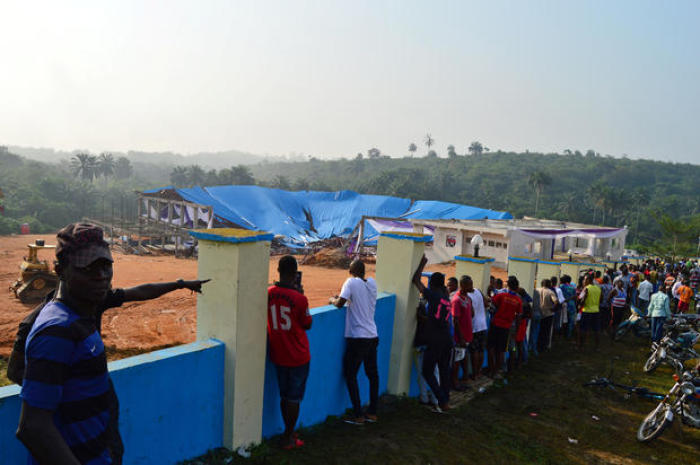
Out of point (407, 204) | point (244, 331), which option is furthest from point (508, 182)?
point (244, 331)

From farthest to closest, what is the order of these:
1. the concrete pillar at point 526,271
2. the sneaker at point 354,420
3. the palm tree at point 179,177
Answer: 1. the palm tree at point 179,177
2. the concrete pillar at point 526,271
3. the sneaker at point 354,420

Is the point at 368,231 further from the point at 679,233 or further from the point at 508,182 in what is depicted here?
the point at 508,182

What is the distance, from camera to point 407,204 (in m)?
37.3

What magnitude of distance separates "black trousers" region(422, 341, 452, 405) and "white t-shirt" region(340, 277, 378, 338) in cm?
111

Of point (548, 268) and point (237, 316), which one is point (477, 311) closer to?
point (237, 316)

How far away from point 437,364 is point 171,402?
3.38m

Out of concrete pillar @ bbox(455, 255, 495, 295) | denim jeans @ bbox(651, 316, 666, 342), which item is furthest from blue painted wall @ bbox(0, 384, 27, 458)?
denim jeans @ bbox(651, 316, 666, 342)

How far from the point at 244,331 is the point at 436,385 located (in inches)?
115

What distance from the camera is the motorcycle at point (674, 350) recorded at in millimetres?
8094

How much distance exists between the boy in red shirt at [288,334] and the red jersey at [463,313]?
2.81m

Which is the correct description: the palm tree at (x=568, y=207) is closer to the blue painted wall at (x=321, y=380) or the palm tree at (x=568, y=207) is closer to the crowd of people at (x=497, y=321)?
the crowd of people at (x=497, y=321)

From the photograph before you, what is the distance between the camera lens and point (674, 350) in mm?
8180

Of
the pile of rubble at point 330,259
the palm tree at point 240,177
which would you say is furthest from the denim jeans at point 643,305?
the palm tree at point 240,177

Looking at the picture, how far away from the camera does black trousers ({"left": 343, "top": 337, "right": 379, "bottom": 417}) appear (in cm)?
477
